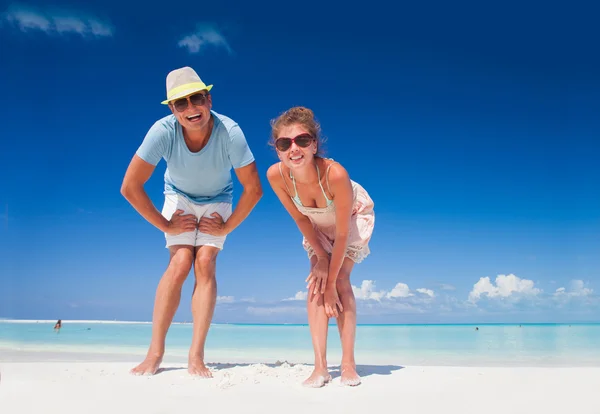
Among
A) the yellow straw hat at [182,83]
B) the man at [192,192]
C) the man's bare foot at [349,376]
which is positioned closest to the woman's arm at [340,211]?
the man's bare foot at [349,376]

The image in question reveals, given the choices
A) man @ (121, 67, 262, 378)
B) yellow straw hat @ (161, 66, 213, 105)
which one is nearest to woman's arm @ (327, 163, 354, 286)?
man @ (121, 67, 262, 378)

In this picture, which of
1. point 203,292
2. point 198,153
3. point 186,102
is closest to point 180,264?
point 203,292

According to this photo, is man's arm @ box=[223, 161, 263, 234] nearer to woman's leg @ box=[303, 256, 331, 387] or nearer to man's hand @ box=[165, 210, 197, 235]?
man's hand @ box=[165, 210, 197, 235]

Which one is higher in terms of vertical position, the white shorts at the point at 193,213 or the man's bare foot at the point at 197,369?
the white shorts at the point at 193,213

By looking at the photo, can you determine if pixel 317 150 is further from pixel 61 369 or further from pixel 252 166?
pixel 61 369

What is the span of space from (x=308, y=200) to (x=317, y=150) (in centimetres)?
41

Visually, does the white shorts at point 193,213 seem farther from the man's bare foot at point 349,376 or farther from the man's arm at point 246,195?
the man's bare foot at point 349,376

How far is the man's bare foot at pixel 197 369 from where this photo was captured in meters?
3.88

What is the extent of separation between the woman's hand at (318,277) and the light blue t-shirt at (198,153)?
104 centimetres

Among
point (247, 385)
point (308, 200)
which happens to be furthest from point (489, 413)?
point (308, 200)

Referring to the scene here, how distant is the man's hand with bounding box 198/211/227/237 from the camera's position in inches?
172

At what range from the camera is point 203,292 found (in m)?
4.26

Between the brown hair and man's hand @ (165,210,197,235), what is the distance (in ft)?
3.30

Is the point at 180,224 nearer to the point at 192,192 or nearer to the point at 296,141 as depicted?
the point at 192,192
